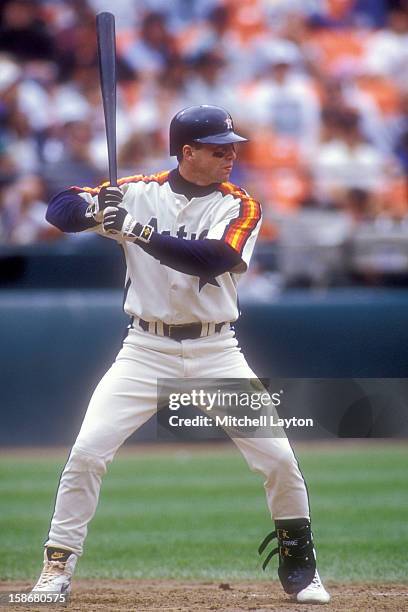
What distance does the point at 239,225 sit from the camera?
3.95 metres

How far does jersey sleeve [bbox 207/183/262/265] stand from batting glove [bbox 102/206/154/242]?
284mm

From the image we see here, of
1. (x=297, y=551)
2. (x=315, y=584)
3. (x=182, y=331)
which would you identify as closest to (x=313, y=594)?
(x=315, y=584)

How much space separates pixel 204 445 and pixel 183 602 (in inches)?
209

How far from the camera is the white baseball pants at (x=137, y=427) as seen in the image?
12.5 ft

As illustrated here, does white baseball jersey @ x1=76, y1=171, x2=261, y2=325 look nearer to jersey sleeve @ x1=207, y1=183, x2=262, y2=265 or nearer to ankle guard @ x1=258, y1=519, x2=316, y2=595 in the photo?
jersey sleeve @ x1=207, y1=183, x2=262, y2=265

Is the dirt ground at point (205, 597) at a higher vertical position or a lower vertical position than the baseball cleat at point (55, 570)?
lower

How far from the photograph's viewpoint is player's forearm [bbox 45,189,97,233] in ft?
13.0

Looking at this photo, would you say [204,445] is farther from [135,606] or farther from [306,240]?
[135,606]

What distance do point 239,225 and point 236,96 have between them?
717cm

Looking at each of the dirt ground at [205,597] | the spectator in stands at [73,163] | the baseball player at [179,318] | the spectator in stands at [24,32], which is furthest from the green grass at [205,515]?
the spectator in stands at [24,32]

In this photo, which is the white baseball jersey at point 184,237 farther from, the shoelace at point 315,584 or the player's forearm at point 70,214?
the shoelace at point 315,584

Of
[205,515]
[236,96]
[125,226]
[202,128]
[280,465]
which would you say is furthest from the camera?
[236,96]

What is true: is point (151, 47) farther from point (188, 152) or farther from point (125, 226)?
point (125, 226)

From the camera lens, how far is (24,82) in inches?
431
